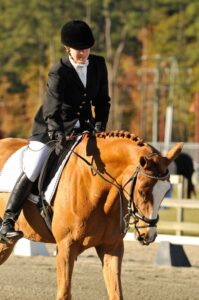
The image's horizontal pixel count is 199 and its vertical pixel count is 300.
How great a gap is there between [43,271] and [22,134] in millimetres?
56786

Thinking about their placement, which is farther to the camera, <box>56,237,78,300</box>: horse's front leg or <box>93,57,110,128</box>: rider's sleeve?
<box>93,57,110,128</box>: rider's sleeve

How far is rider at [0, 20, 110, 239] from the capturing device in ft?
25.6

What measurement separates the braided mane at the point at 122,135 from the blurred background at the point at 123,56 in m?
44.1

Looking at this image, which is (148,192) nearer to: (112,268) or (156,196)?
(156,196)

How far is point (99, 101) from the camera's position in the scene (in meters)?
8.20

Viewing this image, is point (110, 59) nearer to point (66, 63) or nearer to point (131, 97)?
point (131, 97)

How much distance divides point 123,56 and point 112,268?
193 ft

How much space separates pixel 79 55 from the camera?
7902 millimetres

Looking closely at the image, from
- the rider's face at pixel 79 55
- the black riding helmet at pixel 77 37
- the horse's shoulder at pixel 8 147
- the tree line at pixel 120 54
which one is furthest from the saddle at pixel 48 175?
the tree line at pixel 120 54

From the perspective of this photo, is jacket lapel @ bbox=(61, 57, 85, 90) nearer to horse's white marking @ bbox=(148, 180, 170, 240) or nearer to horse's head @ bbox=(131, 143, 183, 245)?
horse's head @ bbox=(131, 143, 183, 245)

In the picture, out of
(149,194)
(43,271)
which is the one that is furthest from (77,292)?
(149,194)

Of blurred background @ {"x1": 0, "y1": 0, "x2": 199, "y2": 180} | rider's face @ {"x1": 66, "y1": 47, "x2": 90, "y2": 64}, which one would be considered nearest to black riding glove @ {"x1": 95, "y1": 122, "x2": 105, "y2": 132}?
rider's face @ {"x1": 66, "y1": 47, "x2": 90, "y2": 64}

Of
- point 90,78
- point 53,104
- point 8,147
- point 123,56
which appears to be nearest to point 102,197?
point 53,104

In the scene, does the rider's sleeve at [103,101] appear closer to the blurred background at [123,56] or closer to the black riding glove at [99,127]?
the black riding glove at [99,127]
